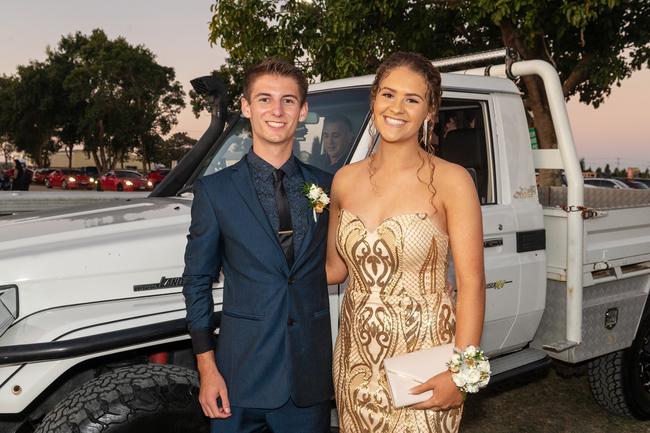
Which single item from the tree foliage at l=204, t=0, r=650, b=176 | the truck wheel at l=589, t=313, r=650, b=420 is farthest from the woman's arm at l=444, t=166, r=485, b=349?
the tree foliage at l=204, t=0, r=650, b=176

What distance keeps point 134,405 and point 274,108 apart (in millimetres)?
1171

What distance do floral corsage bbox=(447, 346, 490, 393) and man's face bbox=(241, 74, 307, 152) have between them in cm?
88

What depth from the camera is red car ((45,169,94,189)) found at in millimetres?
45188

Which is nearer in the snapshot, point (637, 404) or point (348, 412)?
point (348, 412)

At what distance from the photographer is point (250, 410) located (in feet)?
7.03

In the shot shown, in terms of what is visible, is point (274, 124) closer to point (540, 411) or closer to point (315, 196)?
point (315, 196)

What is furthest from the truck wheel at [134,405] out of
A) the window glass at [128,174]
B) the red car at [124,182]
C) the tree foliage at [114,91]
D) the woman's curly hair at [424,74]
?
the tree foliage at [114,91]

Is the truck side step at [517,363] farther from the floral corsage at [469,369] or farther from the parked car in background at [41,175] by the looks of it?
the parked car in background at [41,175]

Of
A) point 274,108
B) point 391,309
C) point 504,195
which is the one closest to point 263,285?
point 391,309

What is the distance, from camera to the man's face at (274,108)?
218 centimetres

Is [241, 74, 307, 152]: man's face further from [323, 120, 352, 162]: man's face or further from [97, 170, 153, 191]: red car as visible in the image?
[97, 170, 153, 191]: red car

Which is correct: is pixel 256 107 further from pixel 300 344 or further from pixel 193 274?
pixel 300 344

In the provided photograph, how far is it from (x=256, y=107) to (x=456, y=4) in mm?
Answer: 9532

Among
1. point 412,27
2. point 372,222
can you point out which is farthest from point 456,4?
point 372,222
